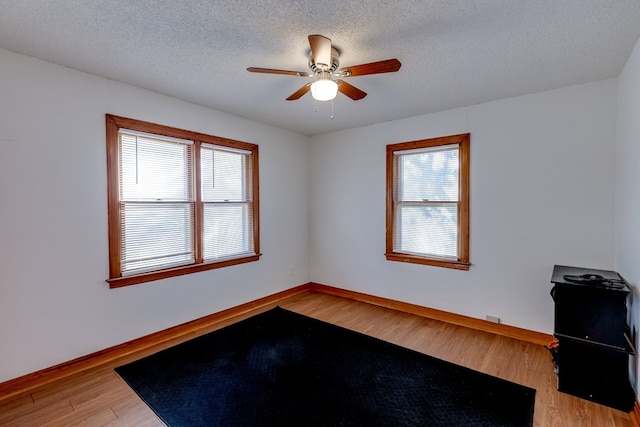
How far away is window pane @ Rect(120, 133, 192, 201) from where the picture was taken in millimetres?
2959

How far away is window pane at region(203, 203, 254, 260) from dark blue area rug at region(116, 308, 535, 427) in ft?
3.43

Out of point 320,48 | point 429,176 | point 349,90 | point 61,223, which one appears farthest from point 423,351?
point 61,223

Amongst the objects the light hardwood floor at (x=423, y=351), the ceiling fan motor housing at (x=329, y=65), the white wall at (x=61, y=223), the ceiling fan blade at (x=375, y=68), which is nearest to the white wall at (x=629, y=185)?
the light hardwood floor at (x=423, y=351)

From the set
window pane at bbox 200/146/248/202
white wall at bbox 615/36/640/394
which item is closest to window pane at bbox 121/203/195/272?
window pane at bbox 200/146/248/202

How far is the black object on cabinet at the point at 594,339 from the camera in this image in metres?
2.13

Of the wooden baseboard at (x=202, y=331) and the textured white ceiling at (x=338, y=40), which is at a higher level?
the textured white ceiling at (x=338, y=40)

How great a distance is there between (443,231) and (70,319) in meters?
3.83

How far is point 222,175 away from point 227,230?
69 centimetres

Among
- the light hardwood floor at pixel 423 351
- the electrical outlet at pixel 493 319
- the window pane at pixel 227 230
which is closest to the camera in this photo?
the light hardwood floor at pixel 423 351

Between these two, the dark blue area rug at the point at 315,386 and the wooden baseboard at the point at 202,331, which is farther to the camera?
the wooden baseboard at the point at 202,331

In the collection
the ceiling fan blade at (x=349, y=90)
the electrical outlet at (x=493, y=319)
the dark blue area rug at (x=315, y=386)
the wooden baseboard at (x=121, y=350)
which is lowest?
the dark blue area rug at (x=315, y=386)

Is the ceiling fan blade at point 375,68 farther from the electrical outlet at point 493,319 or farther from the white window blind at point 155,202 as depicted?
the electrical outlet at point 493,319

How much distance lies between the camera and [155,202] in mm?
3145

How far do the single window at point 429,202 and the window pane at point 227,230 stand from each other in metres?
1.90
